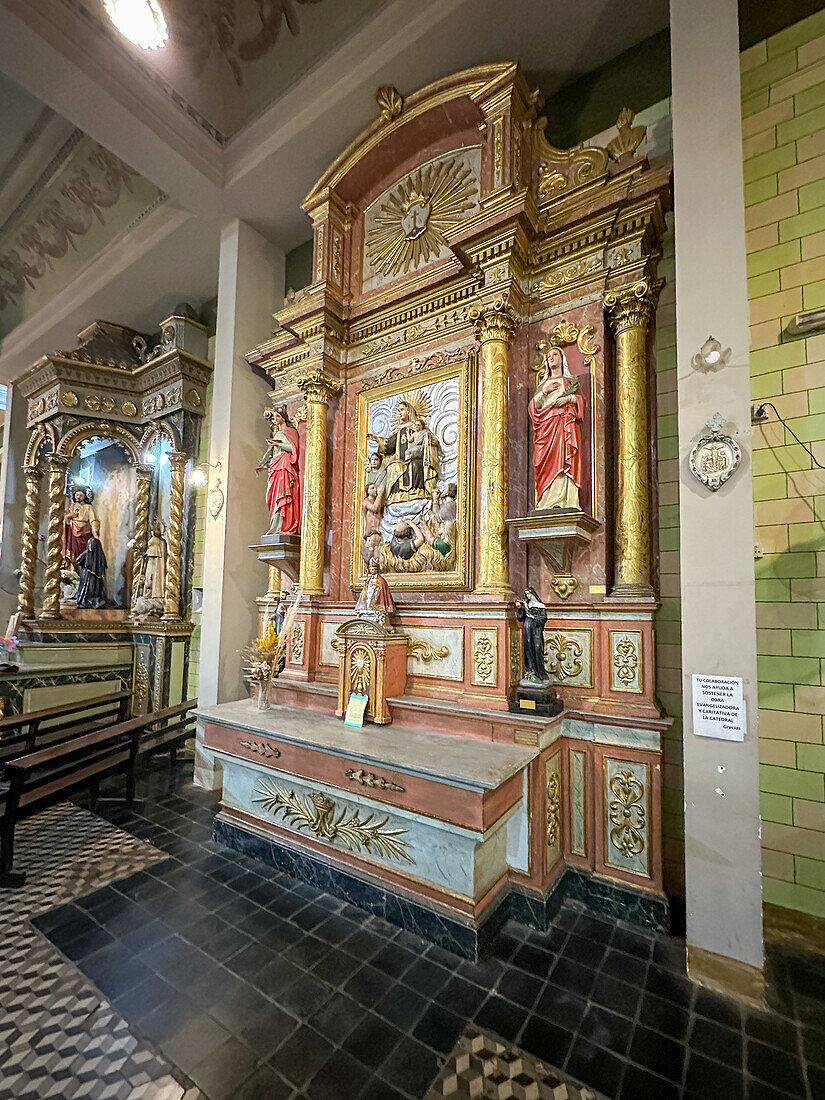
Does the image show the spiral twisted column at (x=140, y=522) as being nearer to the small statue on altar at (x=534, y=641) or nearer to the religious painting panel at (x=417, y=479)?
the religious painting panel at (x=417, y=479)

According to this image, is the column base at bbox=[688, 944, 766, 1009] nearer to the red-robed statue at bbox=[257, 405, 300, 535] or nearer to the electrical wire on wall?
the electrical wire on wall

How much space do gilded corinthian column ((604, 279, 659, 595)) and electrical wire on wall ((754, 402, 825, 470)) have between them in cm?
61

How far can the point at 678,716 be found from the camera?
3.13 m

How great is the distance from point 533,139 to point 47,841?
6.58 metres

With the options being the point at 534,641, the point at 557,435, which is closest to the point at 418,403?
the point at 557,435

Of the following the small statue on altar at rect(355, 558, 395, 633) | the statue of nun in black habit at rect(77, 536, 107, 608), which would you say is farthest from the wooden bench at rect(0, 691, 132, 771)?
the small statue on altar at rect(355, 558, 395, 633)

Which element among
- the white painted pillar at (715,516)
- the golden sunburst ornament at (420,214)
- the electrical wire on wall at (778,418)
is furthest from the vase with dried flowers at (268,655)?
the electrical wire on wall at (778,418)

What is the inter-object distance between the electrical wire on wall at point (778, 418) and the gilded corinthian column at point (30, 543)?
28.9 feet

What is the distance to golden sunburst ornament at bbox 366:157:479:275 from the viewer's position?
4.11m

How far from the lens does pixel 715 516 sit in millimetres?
2441

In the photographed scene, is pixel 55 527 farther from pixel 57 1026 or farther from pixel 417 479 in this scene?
pixel 57 1026

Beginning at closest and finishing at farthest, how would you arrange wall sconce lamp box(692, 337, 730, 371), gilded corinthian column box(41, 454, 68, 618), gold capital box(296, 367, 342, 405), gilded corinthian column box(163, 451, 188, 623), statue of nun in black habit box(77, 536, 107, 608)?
wall sconce lamp box(692, 337, 730, 371), gold capital box(296, 367, 342, 405), gilded corinthian column box(163, 451, 188, 623), gilded corinthian column box(41, 454, 68, 618), statue of nun in black habit box(77, 536, 107, 608)

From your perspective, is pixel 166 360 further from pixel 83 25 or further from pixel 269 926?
pixel 269 926

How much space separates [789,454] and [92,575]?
8.01 m
